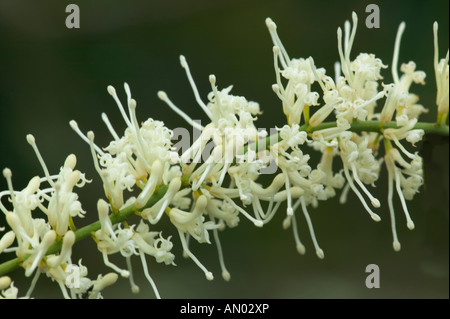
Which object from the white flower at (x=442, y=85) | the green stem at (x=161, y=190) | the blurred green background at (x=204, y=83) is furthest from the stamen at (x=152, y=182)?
the blurred green background at (x=204, y=83)

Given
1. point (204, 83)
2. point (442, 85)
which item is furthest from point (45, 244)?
point (204, 83)

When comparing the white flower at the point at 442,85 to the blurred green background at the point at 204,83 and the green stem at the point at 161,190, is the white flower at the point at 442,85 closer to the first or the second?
the green stem at the point at 161,190

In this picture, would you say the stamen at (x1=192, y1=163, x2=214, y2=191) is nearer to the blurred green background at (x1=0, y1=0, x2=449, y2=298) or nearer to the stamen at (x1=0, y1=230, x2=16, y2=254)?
the stamen at (x1=0, y1=230, x2=16, y2=254)

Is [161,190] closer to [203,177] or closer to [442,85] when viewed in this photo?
[203,177]

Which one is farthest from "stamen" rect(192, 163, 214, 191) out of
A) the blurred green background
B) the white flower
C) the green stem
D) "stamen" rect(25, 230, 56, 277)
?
the blurred green background

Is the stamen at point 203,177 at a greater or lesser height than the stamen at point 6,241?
greater

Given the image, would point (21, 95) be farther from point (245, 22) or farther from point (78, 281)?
point (78, 281)
